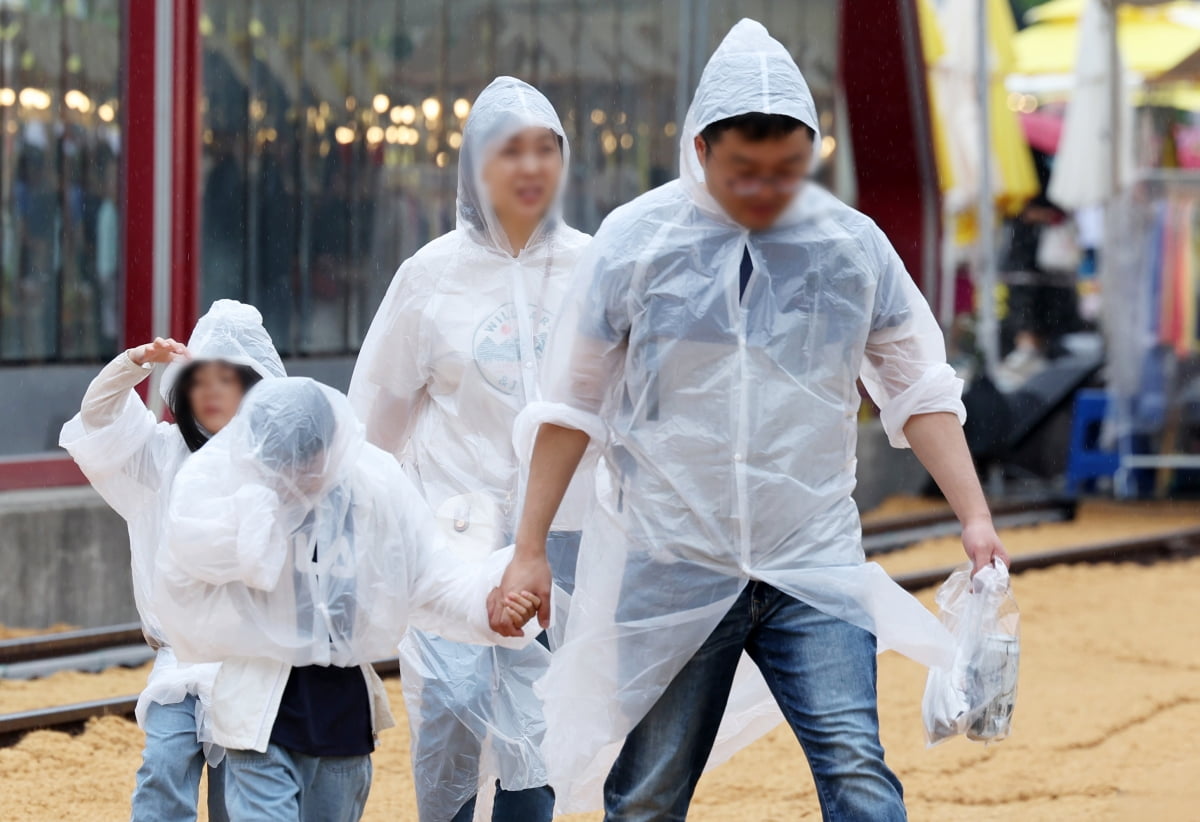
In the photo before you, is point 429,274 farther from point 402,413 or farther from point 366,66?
point 366,66

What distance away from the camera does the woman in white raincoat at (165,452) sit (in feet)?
12.0

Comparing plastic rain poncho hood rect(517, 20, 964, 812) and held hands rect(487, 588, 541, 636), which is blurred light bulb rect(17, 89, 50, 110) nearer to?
plastic rain poncho hood rect(517, 20, 964, 812)

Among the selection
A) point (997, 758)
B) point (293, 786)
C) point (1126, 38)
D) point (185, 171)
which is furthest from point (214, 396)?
point (1126, 38)

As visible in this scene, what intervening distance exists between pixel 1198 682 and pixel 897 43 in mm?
7911

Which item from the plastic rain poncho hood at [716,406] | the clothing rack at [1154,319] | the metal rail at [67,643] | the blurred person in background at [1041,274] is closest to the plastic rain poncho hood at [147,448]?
the plastic rain poncho hood at [716,406]

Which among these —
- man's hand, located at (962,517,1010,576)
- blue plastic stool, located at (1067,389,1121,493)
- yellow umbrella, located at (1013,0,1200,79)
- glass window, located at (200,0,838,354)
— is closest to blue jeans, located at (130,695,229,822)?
man's hand, located at (962,517,1010,576)

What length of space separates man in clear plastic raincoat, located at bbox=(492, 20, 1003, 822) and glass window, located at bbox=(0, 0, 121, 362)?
5.97 metres

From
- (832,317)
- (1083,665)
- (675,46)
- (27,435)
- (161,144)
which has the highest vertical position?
(675,46)

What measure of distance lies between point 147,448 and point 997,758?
3.35m

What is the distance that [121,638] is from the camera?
7.26 m

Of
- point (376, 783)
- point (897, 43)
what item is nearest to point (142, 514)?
point (376, 783)

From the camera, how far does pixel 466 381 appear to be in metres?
4.00

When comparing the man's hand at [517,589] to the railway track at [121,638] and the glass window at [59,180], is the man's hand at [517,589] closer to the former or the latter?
the railway track at [121,638]

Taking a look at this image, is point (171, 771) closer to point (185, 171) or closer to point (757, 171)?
point (757, 171)
